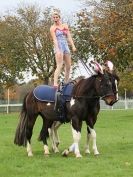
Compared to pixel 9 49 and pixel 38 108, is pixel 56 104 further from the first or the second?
pixel 9 49

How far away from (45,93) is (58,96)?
1.83 ft

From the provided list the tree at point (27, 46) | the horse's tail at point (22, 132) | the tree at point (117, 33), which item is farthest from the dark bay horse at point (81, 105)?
the tree at point (27, 46)

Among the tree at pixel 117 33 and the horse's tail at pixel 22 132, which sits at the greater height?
the tree at pixel 117 33

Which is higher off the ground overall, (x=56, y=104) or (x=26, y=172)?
(x=56, y=104)

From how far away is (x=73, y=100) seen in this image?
42.0 feet

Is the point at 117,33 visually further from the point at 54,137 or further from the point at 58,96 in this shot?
the point at 58,96

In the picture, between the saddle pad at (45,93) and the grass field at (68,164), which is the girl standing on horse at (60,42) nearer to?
the saddle pad at (45,93)

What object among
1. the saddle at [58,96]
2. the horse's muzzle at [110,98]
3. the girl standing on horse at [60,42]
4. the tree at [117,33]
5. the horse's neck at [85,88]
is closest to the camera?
the horse's muzzle at [110,98]

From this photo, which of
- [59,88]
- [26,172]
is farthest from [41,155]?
[26,172]

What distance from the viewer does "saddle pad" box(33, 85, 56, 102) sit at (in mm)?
13438

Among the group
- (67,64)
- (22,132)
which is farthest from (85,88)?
(22,132)

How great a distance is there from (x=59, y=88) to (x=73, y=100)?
0.63 meters

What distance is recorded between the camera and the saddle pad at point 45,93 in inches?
529

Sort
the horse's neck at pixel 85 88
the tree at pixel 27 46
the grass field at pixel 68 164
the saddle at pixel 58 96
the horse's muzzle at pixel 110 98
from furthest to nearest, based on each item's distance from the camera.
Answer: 1. the tree at pixel 27 46
2. the saddle at pixel 58 96
3. the horse's neck at pixel 85 88
4. the horse's muzzle at pixel 110 98
5. the grass field at pixel 68 164
